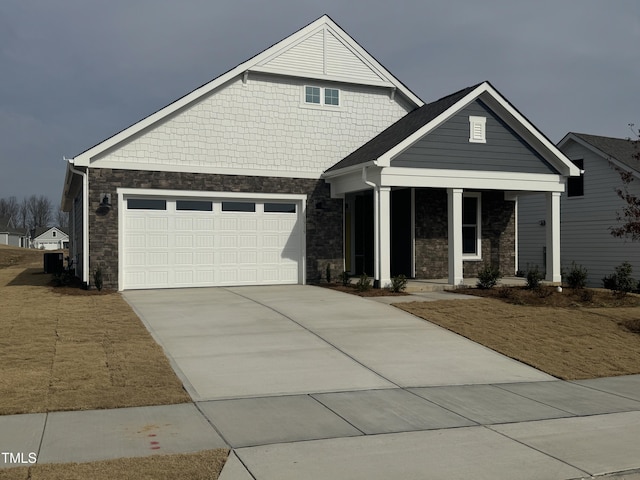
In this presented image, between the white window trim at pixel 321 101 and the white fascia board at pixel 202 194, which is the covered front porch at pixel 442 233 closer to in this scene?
the white fascia board at pixel 202 194

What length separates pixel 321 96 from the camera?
20.0m

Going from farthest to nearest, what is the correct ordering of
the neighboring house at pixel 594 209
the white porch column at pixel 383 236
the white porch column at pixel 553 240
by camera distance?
the neighboring house at pixel 594 209
the white porch column at pixel 553 240
the white porch column at pixel 383 236

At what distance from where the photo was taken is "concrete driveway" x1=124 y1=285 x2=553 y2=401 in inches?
344

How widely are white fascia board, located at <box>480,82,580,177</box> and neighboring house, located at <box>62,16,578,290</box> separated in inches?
1.5

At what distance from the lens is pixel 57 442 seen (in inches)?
235

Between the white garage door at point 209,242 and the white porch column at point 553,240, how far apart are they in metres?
7.46

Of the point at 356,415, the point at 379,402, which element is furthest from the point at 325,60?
the point at 356,415

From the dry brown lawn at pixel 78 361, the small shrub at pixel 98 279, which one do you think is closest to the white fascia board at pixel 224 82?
the small shrub at pixel 98 279

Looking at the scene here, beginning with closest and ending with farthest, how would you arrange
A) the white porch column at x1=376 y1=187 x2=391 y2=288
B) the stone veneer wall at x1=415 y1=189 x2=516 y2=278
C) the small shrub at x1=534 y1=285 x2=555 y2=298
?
the small shrub at x1=534 y1=285 x2=555 y2=298 < the white porch column at x1=376 y1=187 x2=391 y2=288 < the stone veneer wall at x1=415 y1=189 x2=516 y2=278

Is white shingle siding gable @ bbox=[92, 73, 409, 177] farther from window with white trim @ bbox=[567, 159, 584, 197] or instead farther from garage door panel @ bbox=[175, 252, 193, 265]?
window with white trim @ bbox=[567, 159, 584, 197]

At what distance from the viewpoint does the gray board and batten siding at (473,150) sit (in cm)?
1748

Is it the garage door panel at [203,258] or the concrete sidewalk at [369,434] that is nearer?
the concrete sidewalk at [369,434]

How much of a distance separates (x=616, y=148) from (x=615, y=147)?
4.9 inches

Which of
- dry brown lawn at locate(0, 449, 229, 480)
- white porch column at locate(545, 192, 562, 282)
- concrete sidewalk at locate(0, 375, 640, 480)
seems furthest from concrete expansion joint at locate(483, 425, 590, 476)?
white porch column at locate(545, 192, 562, 282)
